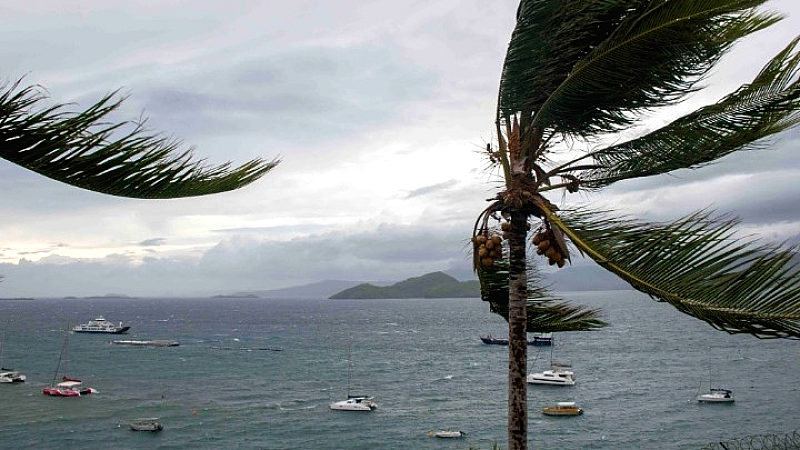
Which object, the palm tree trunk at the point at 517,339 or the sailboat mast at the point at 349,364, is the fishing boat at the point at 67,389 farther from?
the palm tree trunk at the point at 517,339

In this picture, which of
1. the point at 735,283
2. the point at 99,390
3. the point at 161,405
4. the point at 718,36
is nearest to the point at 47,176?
the point at 735,283

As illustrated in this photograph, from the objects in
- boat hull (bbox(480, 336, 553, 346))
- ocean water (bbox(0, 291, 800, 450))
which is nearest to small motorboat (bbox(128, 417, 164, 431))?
ocean water (bbox(0, 291, 800, 450))

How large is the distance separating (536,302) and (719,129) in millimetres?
2947

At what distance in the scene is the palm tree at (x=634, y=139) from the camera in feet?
15.0

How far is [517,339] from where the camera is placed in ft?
22.0

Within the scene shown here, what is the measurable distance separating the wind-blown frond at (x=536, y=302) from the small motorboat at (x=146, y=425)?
49489 millimetres

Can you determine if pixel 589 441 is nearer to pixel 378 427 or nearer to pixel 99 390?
pixel 378 427

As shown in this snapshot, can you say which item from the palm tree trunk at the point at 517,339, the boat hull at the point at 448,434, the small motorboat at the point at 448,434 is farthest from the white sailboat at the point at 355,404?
the palm tree trunk at the point at 517,339

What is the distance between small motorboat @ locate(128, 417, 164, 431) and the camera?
51.2 metres

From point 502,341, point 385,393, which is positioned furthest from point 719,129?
point 502,341

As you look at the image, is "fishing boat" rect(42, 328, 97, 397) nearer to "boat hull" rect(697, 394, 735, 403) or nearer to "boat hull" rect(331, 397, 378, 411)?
"boat hull" rect(331, 397, 378, 411)

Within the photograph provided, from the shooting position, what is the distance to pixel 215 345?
4557 inches

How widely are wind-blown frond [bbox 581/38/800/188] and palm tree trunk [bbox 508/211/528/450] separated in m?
1.12

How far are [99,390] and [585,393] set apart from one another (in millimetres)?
49689
